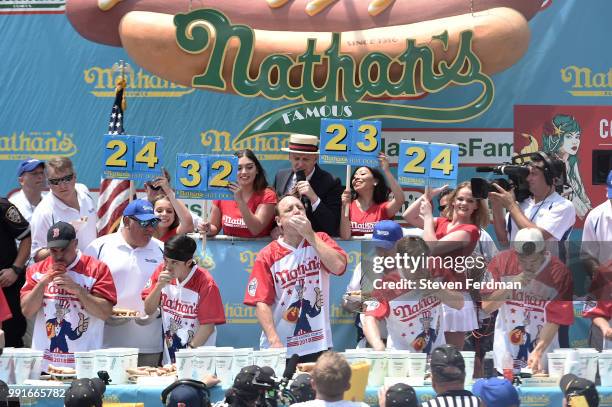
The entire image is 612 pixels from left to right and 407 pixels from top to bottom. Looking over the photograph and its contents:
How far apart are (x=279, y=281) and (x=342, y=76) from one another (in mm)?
3243

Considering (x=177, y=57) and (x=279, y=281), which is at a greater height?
(x=177, y=57)

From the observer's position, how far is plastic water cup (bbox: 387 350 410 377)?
654 cm

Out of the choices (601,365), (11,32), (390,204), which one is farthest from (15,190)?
(601,365)

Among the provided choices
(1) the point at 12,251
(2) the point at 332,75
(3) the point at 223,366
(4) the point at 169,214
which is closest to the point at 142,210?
(4) the point at 169,214

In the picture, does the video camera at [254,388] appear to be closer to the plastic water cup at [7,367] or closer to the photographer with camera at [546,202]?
the plastic water cup at [7,367]

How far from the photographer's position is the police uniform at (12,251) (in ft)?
28.0

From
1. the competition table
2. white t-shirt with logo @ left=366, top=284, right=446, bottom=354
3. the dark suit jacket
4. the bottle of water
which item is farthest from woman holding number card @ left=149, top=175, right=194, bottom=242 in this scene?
the bottle of water

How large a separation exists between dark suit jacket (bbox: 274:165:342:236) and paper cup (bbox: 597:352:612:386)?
8.59ft

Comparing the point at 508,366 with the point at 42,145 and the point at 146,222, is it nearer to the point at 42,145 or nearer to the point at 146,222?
the point at 146,222

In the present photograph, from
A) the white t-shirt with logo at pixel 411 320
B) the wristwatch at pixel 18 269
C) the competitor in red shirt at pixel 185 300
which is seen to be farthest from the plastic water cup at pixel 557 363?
the wristwatch at pixel 18 269

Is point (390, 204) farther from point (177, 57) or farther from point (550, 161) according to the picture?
point (177, 57)

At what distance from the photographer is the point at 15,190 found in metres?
10.7

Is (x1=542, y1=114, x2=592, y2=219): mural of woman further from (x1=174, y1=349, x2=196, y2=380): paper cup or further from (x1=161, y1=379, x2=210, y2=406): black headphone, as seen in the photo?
(x1=161, y1=379, x2=210, y2=406): black headphone

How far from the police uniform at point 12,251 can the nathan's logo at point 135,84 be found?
2.31m
